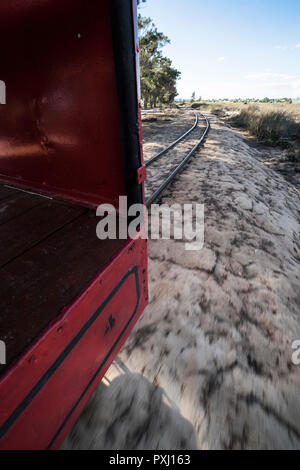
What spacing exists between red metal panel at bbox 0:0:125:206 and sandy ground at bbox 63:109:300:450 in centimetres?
127

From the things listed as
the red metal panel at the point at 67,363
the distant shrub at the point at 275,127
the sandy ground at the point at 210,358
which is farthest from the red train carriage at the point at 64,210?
the distant shrub at the point at 275,127

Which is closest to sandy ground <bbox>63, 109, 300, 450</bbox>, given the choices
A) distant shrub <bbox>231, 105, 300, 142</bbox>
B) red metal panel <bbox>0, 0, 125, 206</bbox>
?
red metal panel <bbox>0, 0, 125, 206</bbox>

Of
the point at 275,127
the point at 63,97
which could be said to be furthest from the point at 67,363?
the point at 275,127

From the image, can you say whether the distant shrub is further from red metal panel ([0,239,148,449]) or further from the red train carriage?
red metal panel ([0,239,148,449])

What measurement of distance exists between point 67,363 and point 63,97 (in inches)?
64.2

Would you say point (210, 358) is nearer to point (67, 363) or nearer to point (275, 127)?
point (67, 363)

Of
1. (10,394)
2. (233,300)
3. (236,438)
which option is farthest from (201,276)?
(10,394)

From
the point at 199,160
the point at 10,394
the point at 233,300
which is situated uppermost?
the point at 199,160

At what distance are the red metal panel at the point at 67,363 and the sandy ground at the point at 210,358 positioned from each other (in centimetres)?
42

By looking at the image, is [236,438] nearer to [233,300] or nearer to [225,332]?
[225,332]

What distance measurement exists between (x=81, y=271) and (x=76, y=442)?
1.12 metres

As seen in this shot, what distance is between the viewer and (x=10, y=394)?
0.66 m

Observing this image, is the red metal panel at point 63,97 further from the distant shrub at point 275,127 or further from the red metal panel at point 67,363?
the distant shrub at point 275,127

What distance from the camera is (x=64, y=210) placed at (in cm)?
172
